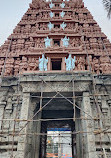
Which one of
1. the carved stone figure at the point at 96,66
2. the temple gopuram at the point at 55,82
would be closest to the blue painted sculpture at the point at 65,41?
the temple gopuram at the point at 55,82

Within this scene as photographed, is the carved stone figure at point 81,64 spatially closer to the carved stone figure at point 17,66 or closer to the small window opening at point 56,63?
the small window opening at point 56,63

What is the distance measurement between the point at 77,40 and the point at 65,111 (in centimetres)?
649

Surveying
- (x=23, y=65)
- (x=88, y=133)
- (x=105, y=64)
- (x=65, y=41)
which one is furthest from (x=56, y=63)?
(x=88, y=133)

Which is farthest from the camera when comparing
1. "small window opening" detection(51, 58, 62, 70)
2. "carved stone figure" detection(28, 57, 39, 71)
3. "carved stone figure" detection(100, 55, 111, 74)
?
"small window opening" detection(51, 58, 62, 70)

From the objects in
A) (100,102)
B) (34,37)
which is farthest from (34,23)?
(100,102)

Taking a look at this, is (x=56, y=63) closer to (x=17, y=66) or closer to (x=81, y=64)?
(x=81, y=64)

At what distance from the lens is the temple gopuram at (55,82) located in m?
7.91

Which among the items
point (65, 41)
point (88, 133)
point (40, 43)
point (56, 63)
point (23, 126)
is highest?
point (65, 41)

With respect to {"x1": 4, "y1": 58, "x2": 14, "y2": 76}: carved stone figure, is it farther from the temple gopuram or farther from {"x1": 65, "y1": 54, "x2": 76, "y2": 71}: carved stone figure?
{"x1": 65, "y1": 54, "x2": 76, "y2": 71}: carved stone figure

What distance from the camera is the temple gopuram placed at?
311 inches

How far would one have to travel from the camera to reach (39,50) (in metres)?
11.9

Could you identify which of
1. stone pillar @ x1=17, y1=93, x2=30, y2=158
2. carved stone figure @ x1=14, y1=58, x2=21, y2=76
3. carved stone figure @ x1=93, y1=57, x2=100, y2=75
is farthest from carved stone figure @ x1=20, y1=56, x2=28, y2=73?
carved stone figure @ x1=93, y1=57, x2=100, y2=75

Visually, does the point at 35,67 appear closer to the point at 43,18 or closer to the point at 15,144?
the point at 15,144

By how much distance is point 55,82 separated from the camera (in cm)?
887
